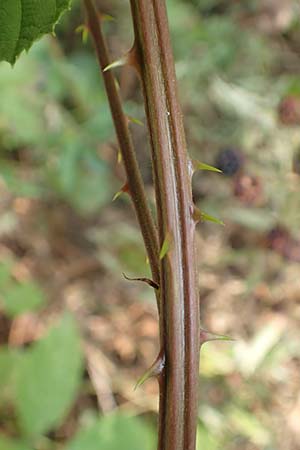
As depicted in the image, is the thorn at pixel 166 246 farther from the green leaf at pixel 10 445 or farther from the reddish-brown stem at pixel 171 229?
the green leaf at pixel 10 445

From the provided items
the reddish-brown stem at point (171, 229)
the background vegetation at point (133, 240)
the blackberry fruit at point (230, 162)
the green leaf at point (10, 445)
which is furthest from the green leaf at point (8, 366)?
the reddish-brown stem at point (171, 229)

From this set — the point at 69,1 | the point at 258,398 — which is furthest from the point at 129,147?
the point at 258,398

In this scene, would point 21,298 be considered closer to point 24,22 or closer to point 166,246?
point 24,22

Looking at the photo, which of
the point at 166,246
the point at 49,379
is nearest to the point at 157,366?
the point at 166,246

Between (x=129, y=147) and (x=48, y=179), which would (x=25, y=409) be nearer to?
(x=48, y=179)

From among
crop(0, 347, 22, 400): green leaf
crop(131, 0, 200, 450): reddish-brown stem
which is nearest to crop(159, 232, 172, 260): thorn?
crop(131, 0, 200, 450): reddish-brown stem

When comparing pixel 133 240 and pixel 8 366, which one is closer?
pixel 8 366

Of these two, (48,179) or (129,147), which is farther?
(48,179)

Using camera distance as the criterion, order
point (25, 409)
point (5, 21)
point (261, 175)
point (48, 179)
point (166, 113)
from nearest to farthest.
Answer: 1. point (166, 113)
2. point (5, 21)
3. point (25, 409)
4. point (261, 175)
5. point (48, 179)
